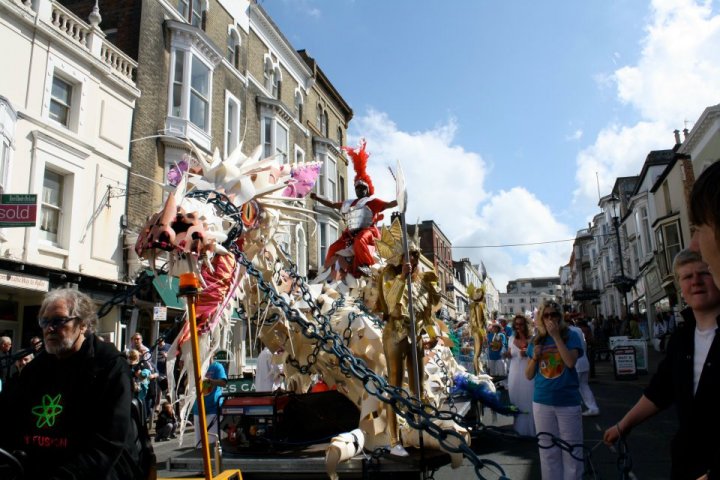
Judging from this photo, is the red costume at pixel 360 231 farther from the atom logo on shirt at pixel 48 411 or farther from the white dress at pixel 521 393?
the atom logo on shirt at pixel 48 411

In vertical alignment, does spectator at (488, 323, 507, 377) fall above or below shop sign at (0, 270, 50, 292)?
below

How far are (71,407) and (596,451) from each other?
5.76 metres

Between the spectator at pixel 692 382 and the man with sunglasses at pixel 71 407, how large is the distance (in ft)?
7.95

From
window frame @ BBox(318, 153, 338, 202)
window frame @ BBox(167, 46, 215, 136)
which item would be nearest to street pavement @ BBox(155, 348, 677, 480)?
window frame @ BBox(167, 46, 215, 136)

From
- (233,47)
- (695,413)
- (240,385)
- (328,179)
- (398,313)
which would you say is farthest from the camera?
(328,179)

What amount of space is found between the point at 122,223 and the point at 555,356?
476 inches

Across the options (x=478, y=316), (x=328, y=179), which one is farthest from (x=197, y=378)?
(x=328, y=179)

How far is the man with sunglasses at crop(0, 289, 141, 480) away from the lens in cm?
239

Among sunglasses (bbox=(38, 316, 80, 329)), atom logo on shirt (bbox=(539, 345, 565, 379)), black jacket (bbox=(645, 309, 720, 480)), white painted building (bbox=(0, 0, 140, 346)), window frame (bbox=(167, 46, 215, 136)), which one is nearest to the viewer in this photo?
black jacket (bbox=(645, 309, 720, 480))

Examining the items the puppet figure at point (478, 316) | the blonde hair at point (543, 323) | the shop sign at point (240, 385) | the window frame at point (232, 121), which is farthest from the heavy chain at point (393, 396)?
the window frame at point (232, 121)

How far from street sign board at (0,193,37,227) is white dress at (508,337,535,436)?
8.62 meters

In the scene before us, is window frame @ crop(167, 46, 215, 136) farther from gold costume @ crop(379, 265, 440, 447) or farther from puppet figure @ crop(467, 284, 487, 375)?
gold costume @ crop(379, 265, 440, 447)

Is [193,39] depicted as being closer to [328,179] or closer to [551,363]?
[328,179]

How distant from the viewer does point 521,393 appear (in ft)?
24.0
